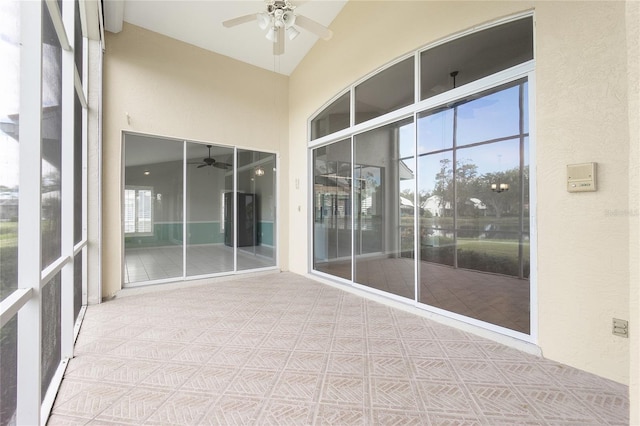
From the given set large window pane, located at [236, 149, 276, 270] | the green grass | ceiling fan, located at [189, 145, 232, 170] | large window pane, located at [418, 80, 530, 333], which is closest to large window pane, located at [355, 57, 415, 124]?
large window pane, located at [418, 80, 530, 333]

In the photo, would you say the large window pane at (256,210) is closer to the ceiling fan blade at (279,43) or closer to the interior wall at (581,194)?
the ceiling fan blade at (279,43)

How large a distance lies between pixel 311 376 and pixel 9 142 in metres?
2.40

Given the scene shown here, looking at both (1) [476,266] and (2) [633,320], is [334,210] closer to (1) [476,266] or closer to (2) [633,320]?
(1) [476,266]

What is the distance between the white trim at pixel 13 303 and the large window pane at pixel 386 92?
4.18m

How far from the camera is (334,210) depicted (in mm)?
5492

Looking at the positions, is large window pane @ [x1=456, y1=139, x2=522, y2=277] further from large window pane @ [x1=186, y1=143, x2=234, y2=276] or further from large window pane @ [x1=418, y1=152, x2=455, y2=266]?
large window pane @ [x1=186, y1=143, x2=234, y2=276]

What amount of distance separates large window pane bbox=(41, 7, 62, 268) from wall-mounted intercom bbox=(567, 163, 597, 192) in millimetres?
4068

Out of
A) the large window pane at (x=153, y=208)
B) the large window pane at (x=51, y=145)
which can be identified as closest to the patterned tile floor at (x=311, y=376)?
the large window pane at (x=51, y=145)

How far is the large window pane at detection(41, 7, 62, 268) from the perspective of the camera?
2.01 meters

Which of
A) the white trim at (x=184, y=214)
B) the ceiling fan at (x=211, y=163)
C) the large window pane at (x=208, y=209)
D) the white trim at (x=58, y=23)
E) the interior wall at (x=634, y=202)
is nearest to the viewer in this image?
the interior wall at (x=634, y=202)

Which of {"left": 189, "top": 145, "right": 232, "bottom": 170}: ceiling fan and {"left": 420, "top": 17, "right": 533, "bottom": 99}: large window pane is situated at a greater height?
{"left": 420, "top": 17, "right": 533, "bottom": 99}: large window pane

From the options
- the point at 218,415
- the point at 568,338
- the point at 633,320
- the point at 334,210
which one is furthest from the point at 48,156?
the point at 568,338

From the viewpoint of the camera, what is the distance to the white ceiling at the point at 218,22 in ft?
14.6

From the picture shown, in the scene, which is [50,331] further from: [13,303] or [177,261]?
[177,261]
